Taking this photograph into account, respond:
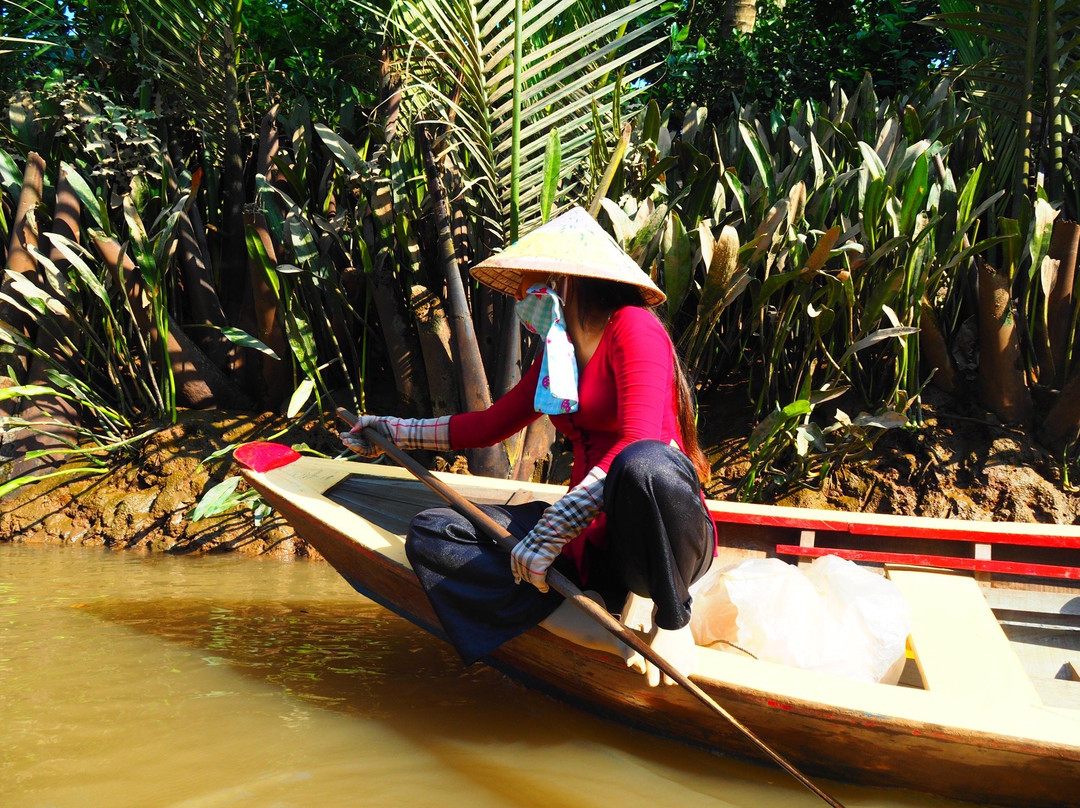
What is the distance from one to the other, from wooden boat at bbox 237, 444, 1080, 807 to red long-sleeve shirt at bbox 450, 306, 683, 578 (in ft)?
1.29

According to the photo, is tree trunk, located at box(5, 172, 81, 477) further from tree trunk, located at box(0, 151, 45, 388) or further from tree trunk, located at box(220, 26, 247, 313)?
tree trunk, located at box(220, 26, 247, 313)

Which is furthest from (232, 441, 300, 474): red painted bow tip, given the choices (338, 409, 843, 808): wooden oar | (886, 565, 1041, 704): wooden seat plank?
(886, 565, 1041, 704): wooden seat plank

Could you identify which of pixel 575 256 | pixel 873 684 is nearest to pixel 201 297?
pixel 575 256

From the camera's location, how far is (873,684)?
1.70 m

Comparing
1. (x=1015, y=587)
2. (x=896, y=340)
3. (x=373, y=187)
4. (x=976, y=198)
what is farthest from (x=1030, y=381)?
(x=373, y=187)

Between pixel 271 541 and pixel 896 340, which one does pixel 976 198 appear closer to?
pixel 896 340

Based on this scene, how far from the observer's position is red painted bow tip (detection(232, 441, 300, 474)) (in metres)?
2.48

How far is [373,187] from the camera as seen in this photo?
3795 millimetres

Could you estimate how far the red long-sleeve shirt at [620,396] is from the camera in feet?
5.63

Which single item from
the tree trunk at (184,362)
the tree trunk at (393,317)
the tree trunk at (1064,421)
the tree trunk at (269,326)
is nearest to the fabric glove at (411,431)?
the tree trunk at (393,317)

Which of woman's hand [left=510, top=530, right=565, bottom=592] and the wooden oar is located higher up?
woman's hand [left=510, top=530, right=565, bottom=592]

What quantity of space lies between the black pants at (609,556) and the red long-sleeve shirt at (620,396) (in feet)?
0.22

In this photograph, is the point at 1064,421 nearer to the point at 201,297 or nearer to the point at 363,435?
the point at 363,435

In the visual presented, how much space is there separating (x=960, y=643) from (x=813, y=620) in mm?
307
